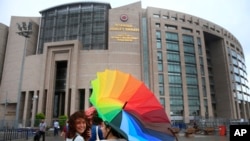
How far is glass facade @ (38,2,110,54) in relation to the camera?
5634 centimetres

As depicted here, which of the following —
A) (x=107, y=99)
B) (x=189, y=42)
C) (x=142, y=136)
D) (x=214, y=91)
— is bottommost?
(x=142, y=136)

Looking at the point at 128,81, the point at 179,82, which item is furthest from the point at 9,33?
the point at 128,81

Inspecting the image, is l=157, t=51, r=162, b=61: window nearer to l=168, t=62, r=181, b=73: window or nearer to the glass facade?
l=168, t=62, r=181, b=73: window

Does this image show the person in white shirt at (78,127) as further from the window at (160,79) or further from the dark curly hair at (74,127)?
the window at (160,79)

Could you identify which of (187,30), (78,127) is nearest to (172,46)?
(187,30)

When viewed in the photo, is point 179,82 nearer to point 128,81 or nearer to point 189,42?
point 189,42

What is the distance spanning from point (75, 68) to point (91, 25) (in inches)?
533

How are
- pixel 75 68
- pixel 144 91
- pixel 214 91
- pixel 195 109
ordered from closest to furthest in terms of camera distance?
pixel 144 91 → pixel 75 68 → pixel 195 109 → pixel 214 91

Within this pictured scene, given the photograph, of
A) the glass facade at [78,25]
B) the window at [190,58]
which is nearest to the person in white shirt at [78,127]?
the glass facade at [78,25]

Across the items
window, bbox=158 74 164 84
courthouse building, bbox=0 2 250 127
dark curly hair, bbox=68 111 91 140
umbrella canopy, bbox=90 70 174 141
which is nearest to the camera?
dark curly hair, bbox=68 111 91 140

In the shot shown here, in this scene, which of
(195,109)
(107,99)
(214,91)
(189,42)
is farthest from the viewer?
(214,91)

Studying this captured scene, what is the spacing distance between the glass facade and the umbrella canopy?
52.1 m

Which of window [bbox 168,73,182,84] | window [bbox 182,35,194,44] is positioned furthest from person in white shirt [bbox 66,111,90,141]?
window [bbox 182,35,194,44]

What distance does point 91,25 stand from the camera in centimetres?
5744
